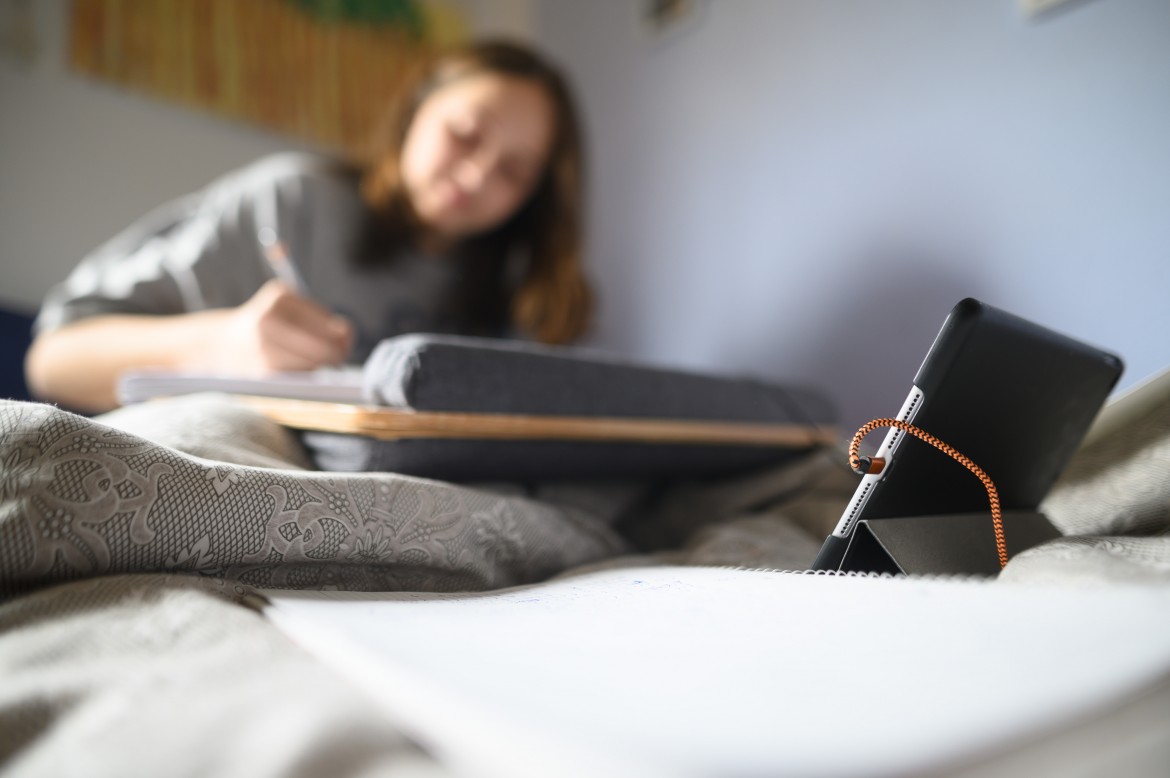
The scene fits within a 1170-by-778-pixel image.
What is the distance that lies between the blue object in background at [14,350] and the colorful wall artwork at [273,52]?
47cm

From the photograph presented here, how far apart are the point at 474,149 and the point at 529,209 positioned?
0.21m

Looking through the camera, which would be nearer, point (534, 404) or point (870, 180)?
point (534, 404)

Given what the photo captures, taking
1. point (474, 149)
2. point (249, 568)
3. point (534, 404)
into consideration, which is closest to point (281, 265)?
point (474, 149)

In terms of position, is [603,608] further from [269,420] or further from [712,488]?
[712,488]

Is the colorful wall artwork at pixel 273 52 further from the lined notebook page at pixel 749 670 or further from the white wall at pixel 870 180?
the lined notebook page at pixel 749 670

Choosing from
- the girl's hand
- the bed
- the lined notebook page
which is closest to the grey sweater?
the girl's hand

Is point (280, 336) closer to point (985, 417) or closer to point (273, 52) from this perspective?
point (985, 417)

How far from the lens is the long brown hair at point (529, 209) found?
100 centimetres

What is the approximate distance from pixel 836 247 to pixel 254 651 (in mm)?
793

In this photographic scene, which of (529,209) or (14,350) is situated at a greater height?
(529,209)

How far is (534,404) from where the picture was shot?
1.52 ft

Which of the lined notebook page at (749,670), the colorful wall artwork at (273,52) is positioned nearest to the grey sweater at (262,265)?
the colorful wall artwork at (273,52)

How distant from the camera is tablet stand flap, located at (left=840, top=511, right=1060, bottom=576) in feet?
0.95

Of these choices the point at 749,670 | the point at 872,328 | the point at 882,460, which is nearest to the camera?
the point at 749,670
